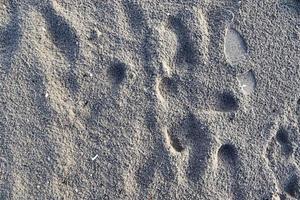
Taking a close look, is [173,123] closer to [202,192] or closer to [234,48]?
[202,192]

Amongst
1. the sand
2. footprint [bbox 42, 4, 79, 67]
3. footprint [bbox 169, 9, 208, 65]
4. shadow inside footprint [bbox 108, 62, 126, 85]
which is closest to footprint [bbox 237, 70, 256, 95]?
the sand

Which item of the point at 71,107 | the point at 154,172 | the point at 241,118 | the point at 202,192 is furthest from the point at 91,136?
the point at 241,118

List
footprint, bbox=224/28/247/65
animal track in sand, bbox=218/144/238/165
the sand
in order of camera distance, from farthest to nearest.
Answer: footprint, bbox=224/28/247/65 < animal track in sand, bbox=218/144/238/165 < the sand

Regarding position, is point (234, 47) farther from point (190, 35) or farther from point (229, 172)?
point (229, 172)

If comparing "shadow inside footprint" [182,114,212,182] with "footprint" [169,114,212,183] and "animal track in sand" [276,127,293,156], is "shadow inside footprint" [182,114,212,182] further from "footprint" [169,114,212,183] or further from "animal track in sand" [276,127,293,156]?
"animal track in sand" [276,127,293,156]

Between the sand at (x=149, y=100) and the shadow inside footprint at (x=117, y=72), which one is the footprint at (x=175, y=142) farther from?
the shadow inside footprint at (x=117, y=72)
